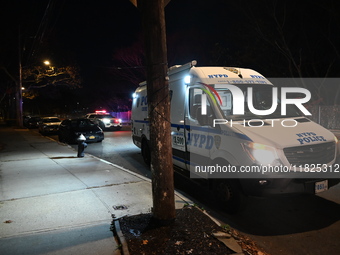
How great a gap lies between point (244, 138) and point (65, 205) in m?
3.42

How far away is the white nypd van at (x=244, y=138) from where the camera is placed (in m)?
4.46

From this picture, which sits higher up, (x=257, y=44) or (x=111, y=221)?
(x=257, y=44)

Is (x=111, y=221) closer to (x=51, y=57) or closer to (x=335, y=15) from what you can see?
(x=335, y=15)

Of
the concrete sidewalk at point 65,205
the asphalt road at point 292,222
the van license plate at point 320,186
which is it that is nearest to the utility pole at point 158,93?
the concrete sidewalk at point 65,205

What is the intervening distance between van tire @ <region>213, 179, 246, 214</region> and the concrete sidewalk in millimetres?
697

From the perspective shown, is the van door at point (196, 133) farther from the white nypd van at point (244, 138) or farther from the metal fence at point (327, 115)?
the metal fence at point (327, 115)

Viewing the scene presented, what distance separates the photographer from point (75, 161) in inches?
377

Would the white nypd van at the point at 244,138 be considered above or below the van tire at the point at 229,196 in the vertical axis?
above

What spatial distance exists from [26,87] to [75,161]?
2890cm

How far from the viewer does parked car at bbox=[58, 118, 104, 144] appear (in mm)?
15070

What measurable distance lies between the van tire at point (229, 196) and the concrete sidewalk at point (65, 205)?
2.29 ft

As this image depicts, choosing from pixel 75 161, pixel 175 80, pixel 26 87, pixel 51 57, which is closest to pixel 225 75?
pixel 175 80

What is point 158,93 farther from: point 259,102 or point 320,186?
point 320,186

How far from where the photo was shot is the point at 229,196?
5.14 meters
